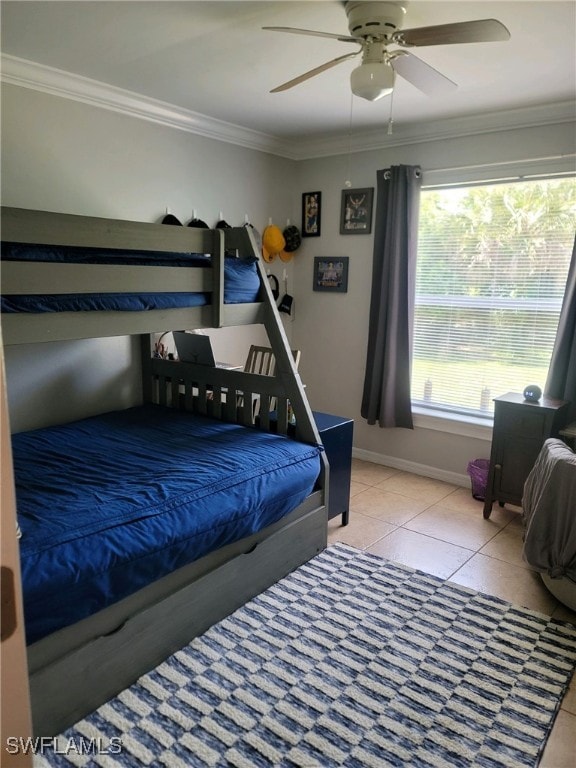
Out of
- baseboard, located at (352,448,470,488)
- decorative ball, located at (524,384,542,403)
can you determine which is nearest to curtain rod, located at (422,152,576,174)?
decorative ball, located at (524,384,542,403)

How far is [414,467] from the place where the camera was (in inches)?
160

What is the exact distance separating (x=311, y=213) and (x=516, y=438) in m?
2.39

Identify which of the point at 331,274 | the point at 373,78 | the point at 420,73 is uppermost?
the point at 420,73

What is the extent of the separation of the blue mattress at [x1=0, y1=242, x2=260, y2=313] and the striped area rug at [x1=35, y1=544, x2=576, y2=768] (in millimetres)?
1367

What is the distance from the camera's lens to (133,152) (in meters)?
3.23

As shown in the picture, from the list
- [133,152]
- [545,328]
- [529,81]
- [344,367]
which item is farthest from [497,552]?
[133,152]

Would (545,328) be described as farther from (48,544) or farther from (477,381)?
(48,544)

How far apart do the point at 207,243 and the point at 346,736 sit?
6.57ft

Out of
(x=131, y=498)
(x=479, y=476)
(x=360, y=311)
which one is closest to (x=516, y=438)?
(x=479, y=476)

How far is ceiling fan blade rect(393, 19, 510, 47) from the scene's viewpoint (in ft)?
5.65

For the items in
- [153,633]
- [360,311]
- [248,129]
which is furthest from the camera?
[360,311]

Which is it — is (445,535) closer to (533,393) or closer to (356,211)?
(533,393)

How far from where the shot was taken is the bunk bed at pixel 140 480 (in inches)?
65.1

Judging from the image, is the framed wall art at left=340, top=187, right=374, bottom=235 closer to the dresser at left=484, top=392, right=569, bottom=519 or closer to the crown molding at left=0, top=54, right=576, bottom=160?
the crown molding at left=0, top=54, right=576, bottom=160
